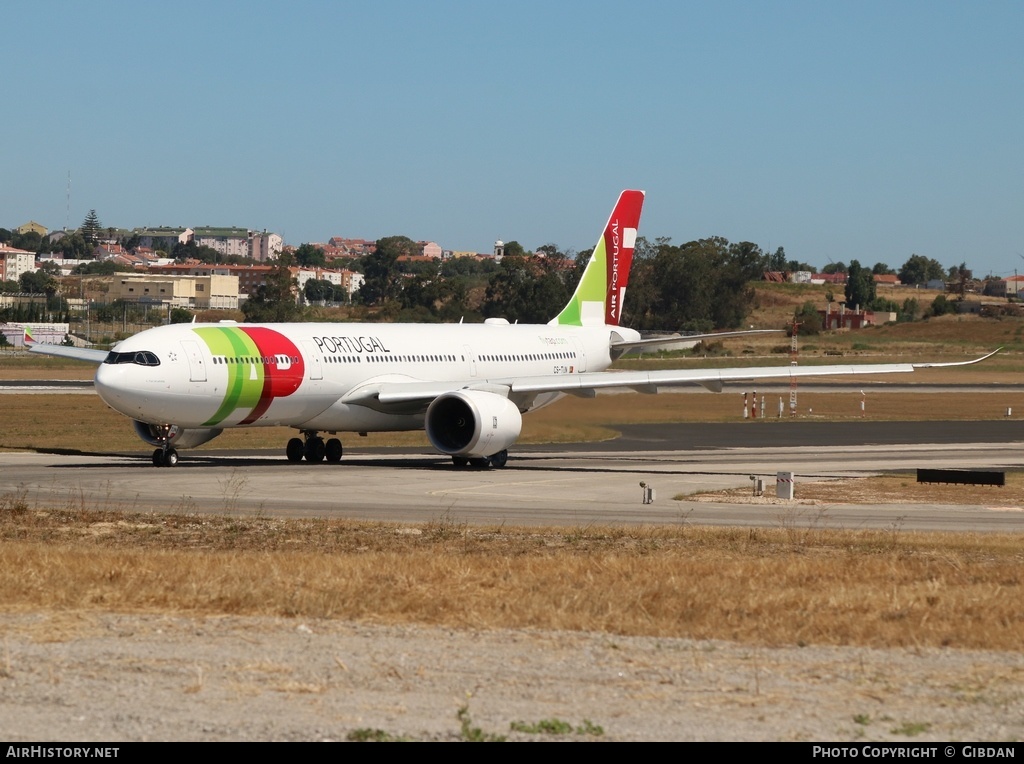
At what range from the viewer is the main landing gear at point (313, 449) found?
43.9m

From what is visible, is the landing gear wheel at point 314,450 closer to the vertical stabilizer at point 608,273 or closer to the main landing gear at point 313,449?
the main landing gear at point 313,449

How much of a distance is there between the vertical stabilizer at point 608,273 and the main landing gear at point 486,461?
11.7 meters

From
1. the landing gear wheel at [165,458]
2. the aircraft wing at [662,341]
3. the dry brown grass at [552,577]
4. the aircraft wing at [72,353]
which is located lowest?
the landing gear wheel at [165,458]

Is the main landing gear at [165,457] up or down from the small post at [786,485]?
down

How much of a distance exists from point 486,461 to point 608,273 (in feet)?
46.5

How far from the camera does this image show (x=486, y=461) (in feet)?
141

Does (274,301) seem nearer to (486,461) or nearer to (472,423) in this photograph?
(486,461)

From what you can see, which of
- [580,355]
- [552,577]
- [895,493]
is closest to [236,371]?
[580,355]

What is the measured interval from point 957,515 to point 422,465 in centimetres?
1729

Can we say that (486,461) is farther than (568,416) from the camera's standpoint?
No

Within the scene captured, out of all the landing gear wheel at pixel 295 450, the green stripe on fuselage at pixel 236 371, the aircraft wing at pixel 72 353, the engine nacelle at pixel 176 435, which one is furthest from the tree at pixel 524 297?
the green stripe on fuselage at pixel 236 371

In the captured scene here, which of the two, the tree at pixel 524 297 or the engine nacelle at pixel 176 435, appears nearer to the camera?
the engine nacelle at pixel 176 435
